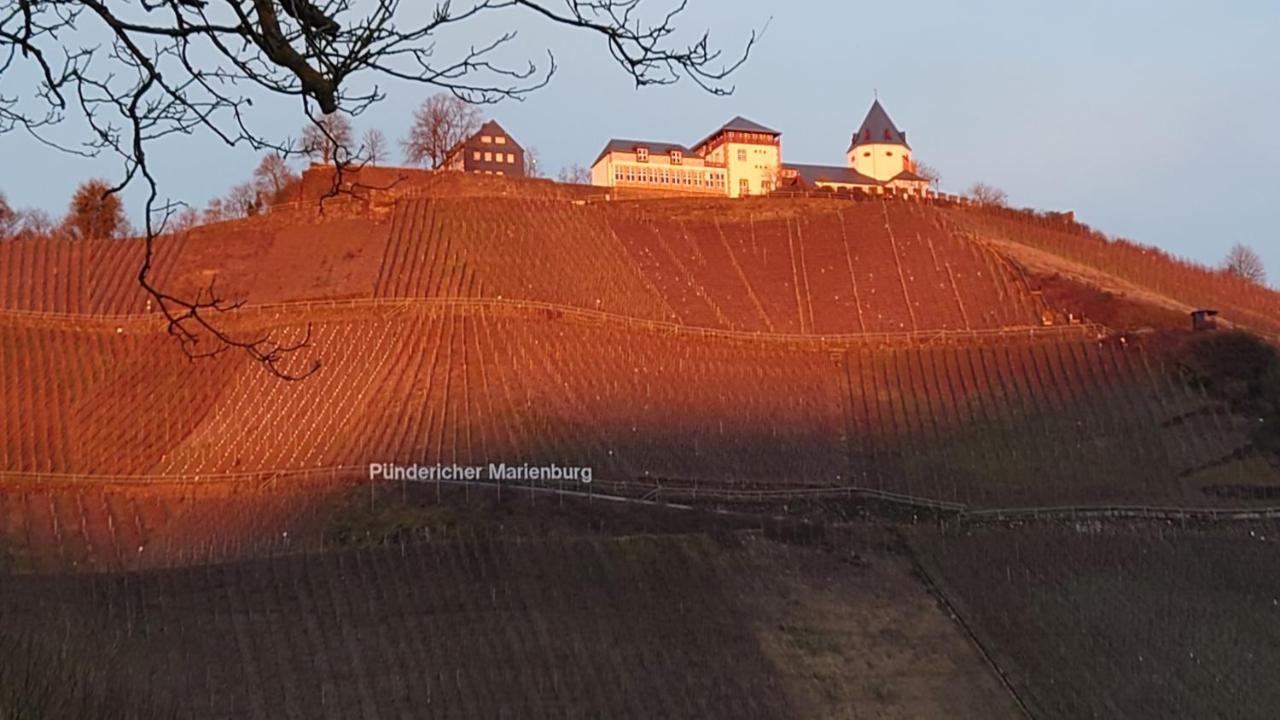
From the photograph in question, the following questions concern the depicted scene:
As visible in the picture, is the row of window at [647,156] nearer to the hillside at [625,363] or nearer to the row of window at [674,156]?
the row of window at [674,156]

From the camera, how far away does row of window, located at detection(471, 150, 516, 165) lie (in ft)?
271

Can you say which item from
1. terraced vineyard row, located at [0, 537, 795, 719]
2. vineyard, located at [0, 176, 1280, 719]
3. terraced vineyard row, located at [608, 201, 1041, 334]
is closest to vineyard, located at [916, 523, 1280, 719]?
vineyard, located at [0, 176, 1280, 719]

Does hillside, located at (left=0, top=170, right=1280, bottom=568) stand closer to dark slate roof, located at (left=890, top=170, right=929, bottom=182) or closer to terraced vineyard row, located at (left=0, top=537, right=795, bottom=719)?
terraced vineyard row, located at (left=0, top=537, right=795, bottom=719)

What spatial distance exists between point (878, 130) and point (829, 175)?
329 inches

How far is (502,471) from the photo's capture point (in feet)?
118

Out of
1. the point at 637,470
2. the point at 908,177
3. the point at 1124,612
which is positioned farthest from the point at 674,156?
the point at 1124,612

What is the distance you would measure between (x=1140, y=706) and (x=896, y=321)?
86.4ft

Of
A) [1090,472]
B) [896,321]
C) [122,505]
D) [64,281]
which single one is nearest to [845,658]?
[1090,472]

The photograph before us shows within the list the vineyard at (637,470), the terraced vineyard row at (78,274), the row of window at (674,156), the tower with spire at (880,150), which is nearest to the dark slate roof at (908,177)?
the tower with spire at (880,150)

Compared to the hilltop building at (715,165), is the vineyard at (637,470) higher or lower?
lower

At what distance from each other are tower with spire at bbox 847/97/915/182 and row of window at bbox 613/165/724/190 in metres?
16.8

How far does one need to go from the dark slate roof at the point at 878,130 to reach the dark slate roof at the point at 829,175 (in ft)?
14.8

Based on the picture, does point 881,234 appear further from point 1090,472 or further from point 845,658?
point 845,658

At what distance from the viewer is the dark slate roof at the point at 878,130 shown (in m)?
97.6
